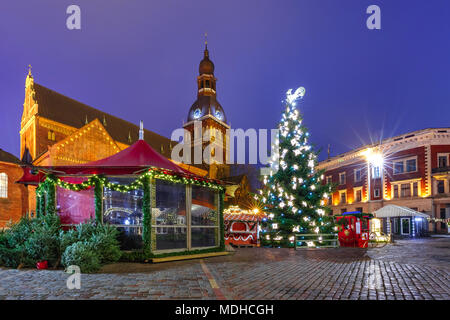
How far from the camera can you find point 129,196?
13539mm

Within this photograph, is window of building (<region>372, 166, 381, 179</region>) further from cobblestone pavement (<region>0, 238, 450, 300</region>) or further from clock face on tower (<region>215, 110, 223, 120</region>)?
clock face on tower (<region>215, 110, 223, 120</region>)

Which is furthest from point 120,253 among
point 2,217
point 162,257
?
point 2,217

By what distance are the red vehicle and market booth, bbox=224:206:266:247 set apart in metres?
4.88

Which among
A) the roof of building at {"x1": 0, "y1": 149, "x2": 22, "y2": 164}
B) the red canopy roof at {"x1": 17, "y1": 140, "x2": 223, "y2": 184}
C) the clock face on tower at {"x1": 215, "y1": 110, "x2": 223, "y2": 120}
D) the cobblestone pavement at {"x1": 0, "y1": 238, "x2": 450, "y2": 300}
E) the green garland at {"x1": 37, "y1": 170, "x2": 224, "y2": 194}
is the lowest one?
Result: the cobblestone pavement at {"x1": 0, "y1": 238, "x2": 450, "y2": 300}

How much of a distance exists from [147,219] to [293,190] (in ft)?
32.6

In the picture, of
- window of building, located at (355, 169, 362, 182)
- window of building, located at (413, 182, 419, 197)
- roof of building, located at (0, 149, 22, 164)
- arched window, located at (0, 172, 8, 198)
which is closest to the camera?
arched window, located at (0, 172, 8, 198)

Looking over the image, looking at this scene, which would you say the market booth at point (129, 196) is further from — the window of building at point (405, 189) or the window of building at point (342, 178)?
the window of building at point (342, 178)

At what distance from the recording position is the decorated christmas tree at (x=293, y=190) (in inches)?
687

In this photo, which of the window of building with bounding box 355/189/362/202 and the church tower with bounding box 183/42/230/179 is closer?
the window of building with bounding box 355/189/362/202

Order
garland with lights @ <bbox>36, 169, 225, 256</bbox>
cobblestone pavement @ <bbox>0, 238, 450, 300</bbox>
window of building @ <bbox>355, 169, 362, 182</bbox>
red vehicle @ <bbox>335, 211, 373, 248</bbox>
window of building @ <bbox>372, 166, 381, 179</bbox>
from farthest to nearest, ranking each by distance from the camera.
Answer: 1. window of building @ <bbox>355, 169, 362, 182</bbox>
2. window of building @ <bbox>372, 166, 381, 179</bbox>
3. red vehicle @ <bbox>335, 211, 373, 248</bbox>
4. garland with lights @ <bbox>36, 169, 225, 256</bbox>
5. cobblestone pavement @ <bbox>0, 238, 450, 300</bbox>

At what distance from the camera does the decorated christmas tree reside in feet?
57.3

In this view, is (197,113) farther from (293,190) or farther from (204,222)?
(204,222)

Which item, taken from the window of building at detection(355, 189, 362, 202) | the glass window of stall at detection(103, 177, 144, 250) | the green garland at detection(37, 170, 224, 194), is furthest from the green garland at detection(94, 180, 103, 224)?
the window of building at detection(355, 189, 362, 202)
